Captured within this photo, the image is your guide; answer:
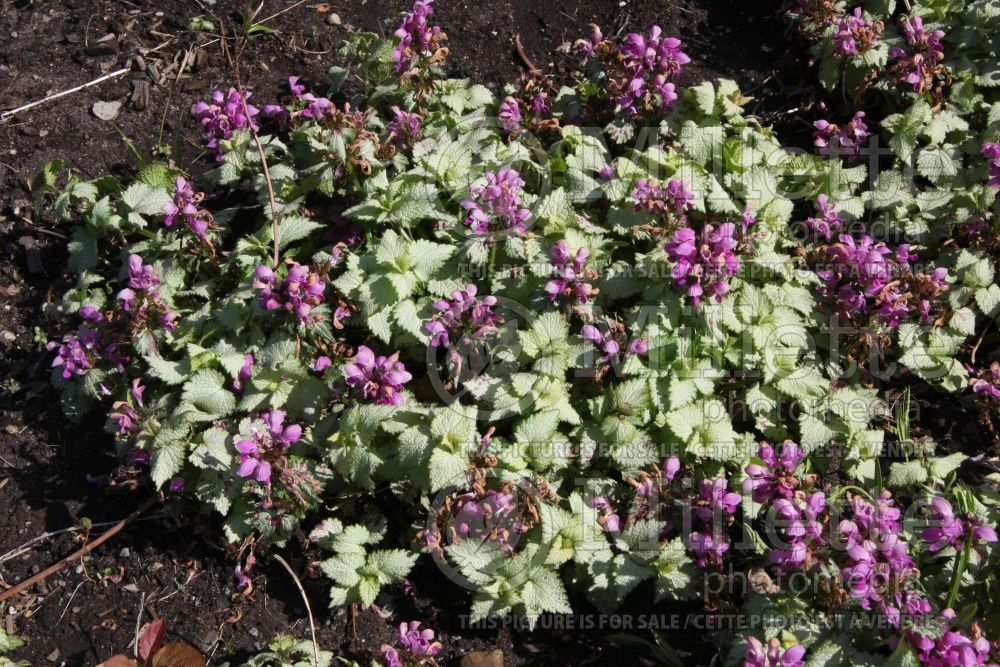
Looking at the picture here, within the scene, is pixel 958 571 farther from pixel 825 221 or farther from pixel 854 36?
pixel 854 36

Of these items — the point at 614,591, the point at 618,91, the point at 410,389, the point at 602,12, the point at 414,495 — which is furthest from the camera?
the point at 602,12

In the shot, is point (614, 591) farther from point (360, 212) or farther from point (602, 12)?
point (602, 12)

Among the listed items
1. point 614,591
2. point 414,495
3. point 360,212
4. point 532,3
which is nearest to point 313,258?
point 360,212

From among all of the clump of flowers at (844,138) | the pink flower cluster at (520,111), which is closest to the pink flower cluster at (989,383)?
the clump of flowers at (844,138)

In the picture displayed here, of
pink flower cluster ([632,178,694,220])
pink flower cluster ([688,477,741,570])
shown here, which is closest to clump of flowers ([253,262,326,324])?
pink flower cluster ([632,178,694,220])

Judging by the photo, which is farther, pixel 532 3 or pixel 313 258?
pixel 532 3

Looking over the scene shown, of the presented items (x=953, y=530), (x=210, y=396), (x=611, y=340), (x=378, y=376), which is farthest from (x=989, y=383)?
(x=210, y=396)
